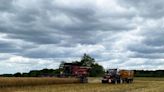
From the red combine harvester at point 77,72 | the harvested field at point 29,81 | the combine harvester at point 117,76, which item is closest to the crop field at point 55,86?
the harvested field at point 29,81

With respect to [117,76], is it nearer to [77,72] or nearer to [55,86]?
[77,72]

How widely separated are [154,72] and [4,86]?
9425cm

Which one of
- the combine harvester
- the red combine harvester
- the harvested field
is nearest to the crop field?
the harvested field

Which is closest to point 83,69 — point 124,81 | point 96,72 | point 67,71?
point 67,71

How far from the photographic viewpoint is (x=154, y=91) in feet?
120

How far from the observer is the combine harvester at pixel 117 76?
195 feet

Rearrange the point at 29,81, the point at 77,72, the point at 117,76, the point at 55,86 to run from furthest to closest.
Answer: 1. the point at 117,76
2. the point at 77,72
3. the point at 29,81
4. the point at 55,86

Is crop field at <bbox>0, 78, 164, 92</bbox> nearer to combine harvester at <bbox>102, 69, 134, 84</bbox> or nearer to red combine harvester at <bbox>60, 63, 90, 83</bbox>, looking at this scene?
red combine harvester at <bbox>60, 63, 90, 83</bbox>

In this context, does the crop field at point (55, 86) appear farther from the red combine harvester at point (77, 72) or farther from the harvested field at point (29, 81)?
the red combine harvester at point (77, 72)

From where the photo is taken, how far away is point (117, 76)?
61.0 m

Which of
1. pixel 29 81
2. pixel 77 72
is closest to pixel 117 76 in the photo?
pixel 77 72

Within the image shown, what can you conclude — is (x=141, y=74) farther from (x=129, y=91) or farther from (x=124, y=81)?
(x=129, y=91)

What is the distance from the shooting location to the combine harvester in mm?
59438

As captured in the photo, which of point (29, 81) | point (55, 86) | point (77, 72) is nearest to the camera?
point (55, 86)
